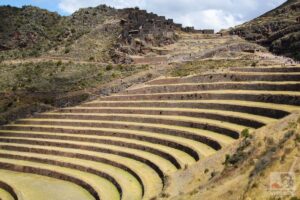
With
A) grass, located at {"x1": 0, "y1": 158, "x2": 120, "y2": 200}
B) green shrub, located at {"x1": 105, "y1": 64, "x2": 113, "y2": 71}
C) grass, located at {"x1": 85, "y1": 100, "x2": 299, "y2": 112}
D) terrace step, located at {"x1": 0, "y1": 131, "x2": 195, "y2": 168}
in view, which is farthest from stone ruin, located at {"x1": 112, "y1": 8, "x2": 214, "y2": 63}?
grass, located at {"x1": 0, "y1": 158, "x2": 120, "y2": 200}

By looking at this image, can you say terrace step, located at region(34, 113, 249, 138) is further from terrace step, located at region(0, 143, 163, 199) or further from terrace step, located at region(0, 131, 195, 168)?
terrace step, located at region(0, 143, 163, 199)

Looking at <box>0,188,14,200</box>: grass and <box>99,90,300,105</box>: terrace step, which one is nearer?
<box>99,90,300,105</box>: terrace step

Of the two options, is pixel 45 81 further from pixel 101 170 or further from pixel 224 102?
pixel 224 102

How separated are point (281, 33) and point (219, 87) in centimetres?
1846

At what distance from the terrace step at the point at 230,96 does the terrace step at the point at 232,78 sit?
1.47 metres

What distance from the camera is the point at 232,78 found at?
26.8 metres

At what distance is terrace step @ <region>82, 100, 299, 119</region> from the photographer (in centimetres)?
1889

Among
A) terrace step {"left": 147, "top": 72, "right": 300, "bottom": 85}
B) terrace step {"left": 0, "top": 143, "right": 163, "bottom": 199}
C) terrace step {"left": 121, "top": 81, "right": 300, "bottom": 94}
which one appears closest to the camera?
terrace step {"left": 0, "top": 143, "right": 163, "bottom": 199}

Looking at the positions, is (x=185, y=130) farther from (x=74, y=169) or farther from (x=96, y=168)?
(x=74, y=169)

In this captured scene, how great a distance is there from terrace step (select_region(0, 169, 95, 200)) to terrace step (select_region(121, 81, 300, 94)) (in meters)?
9.85

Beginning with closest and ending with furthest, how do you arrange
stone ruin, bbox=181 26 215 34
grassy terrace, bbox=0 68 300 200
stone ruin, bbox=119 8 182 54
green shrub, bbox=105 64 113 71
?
grassy terrace, bbox=0 68 300 200, green shrub, bbox=105 64 113 71, stone ruin, bbox=119 8 182 54, stone ruin, bbox=181 26 215 34

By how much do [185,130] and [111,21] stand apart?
111 feet

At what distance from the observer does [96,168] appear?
22250 millimetres

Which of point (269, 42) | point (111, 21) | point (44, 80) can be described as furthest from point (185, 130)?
point (111, 21)
